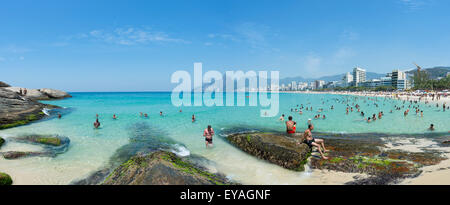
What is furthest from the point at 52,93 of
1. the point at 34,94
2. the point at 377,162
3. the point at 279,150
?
the point at 377,162

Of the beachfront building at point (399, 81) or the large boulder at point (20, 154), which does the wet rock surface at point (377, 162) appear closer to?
the large boulder at point (20, 154)

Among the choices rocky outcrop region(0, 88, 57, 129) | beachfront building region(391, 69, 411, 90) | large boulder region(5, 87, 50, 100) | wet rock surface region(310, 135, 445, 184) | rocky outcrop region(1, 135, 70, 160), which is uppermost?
beachfront building region(391, 69, 411, 90)

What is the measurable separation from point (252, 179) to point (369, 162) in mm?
5249

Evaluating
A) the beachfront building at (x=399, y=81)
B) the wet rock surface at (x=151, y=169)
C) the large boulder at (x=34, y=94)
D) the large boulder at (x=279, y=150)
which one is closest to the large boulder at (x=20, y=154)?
the wet rock surface at (x=151, y=169)

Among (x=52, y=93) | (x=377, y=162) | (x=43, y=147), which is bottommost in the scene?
(x=43, y=147)

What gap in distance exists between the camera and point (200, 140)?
16750 millimetres

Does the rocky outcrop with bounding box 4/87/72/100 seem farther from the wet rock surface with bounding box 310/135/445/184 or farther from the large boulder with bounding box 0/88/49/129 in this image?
the wet rock surface with bounding box 310/135/445/184

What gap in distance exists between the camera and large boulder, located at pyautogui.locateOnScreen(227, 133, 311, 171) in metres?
9.47

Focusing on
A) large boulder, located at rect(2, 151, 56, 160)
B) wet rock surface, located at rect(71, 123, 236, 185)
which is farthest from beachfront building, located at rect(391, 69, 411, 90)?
large boulder, located at rect(2, 151, 56, 160)

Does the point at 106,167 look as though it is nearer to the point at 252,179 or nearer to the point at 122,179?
the point at 122,179

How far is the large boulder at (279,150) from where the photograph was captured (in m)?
9.47

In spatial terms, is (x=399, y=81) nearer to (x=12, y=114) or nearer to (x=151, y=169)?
(x=151, y=169)

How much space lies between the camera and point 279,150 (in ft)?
34.0
